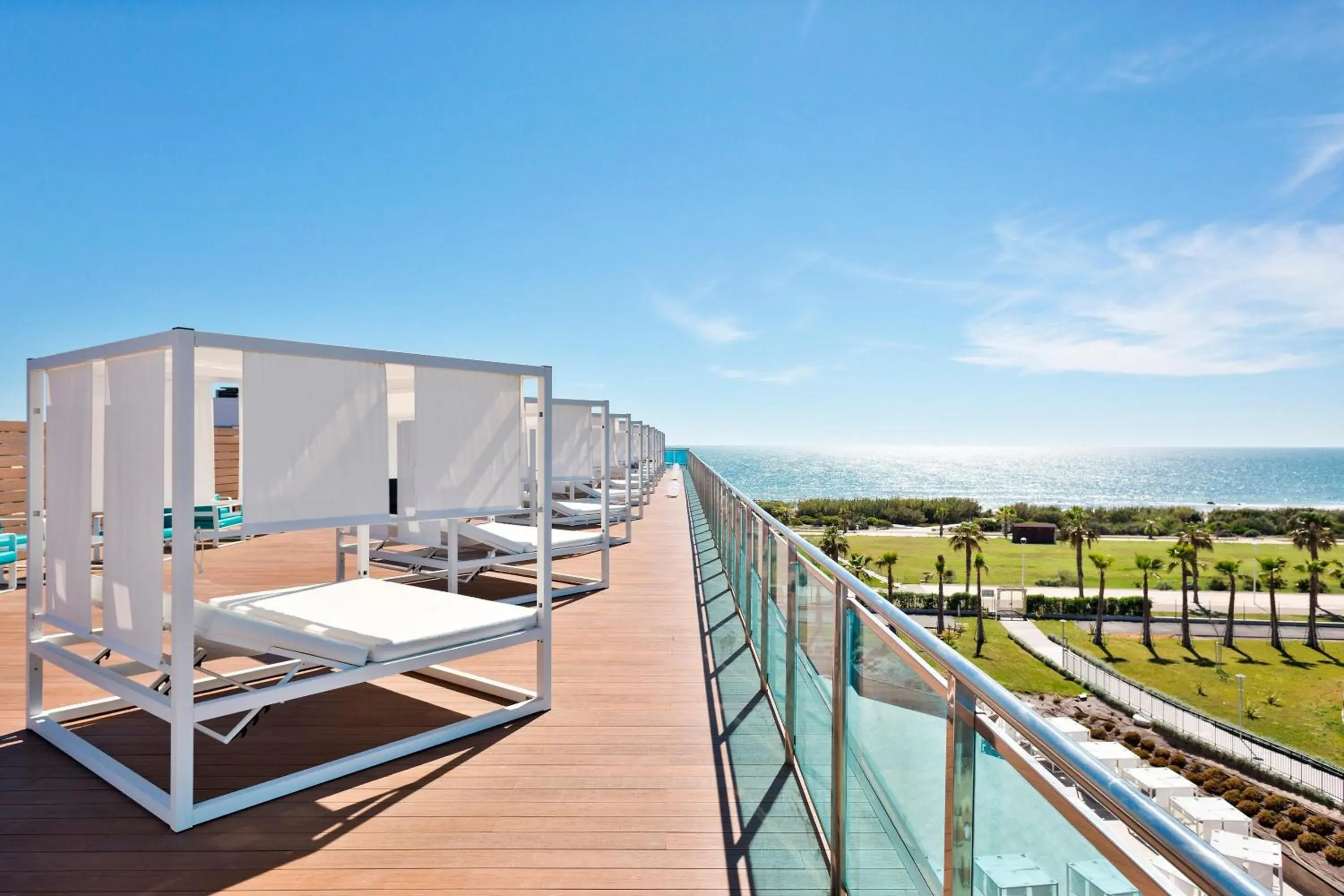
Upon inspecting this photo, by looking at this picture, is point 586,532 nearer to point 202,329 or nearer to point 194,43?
point 202,329

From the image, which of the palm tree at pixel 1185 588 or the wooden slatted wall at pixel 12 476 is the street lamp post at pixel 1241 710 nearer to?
the palm tree at pixel 1185 588

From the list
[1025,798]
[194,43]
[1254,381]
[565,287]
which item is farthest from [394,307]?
[1254,381]

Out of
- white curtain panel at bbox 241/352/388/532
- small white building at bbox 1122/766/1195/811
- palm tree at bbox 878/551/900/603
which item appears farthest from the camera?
palm tree at bbox 878/551/900/603

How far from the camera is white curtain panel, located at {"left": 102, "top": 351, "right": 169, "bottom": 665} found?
8.04 feet

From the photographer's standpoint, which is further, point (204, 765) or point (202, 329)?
point (204, 765)

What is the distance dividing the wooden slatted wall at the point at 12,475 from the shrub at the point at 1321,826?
28.0m

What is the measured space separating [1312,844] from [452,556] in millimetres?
24092

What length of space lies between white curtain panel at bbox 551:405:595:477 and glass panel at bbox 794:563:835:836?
223 inches

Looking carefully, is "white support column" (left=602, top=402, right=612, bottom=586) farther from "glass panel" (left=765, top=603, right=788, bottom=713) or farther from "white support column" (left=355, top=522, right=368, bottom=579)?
"glass panel" (left=765, top=603, right=788, bottom=713)

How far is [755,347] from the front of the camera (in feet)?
253

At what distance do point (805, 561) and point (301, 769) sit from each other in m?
2.09

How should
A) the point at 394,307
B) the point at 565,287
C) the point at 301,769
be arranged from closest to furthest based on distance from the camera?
1. the point at 301,769
2. the point at 394,307
3. the point at 565,287

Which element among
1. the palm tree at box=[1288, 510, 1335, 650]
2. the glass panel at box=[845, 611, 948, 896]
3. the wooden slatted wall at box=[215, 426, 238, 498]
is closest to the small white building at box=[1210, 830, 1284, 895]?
the glass panel at box=[845, 611, 948, 896]

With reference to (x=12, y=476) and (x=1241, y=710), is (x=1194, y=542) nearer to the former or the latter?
(x=1241, y=710)
